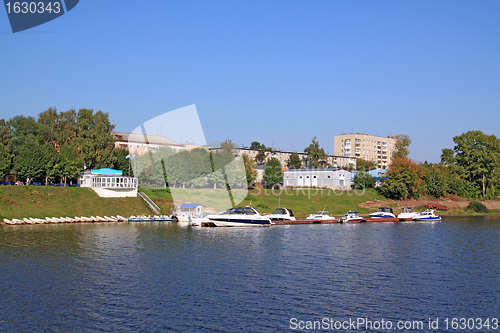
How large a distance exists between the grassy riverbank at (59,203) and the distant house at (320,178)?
74.0m

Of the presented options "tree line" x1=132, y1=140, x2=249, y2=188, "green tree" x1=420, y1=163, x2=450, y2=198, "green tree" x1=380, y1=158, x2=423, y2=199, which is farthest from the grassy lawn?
"green tree" x1=420, y1=163, x2=450, y2=198

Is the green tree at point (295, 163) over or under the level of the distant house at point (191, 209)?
over

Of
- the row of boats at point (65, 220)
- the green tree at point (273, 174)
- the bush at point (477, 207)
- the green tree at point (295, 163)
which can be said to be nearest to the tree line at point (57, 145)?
the row of boats at point (65, 220)

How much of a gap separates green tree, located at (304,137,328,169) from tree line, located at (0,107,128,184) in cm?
9218

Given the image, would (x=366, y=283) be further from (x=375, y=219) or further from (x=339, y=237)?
(x=375, y=219)

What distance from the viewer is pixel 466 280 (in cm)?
3688

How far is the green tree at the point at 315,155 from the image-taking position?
191875 mm

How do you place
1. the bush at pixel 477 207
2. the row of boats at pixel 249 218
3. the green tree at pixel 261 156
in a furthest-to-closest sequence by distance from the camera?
the green tree at pixel 261 156 < the bush at pixel 477 207 < the row of boats at pixel 249 218

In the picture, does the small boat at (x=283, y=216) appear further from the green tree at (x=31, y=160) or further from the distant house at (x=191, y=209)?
the green tree at (x=31, y=160)

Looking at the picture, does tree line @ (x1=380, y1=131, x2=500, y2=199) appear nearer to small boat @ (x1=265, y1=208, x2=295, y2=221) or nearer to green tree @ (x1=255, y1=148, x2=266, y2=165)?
small boat @ (x1=265, y1=208, x2=295, y2=221)

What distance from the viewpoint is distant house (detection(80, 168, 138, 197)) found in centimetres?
9749

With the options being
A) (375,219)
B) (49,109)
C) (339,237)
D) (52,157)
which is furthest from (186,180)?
(339,237)

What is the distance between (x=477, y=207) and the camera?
416 ft

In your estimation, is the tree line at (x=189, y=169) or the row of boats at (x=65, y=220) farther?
the tree line at (x=189, y=169)
